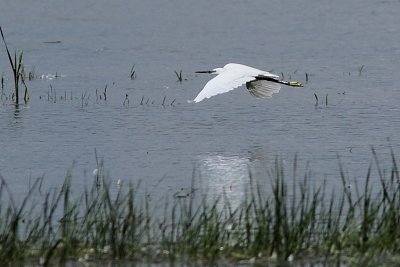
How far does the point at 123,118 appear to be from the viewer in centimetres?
1184

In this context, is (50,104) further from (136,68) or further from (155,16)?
(155,16)

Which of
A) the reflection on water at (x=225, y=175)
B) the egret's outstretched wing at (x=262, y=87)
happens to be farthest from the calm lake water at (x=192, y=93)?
the egret's outstretched wing at (x=262, y=87)

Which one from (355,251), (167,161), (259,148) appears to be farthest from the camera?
(259,148)

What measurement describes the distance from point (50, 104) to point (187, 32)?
624cm

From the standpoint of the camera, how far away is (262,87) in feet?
38.4

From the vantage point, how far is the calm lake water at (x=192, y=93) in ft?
30.9

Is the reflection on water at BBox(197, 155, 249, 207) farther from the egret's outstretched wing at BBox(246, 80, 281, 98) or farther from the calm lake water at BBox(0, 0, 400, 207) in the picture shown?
the egret's outstretched wing at BBox(246, 80, 281, 98)

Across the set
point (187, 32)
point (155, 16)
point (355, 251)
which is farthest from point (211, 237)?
point (155, 16)

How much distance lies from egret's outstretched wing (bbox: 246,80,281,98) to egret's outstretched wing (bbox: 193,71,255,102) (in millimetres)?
784

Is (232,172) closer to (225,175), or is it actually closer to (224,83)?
(225,175)

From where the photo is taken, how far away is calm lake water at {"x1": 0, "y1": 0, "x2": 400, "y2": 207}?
30.9 feet

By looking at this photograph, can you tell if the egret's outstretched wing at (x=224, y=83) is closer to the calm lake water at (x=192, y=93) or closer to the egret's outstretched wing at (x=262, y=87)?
the calm lake water at (x=192, y=93)

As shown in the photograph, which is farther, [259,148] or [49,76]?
[49,76]

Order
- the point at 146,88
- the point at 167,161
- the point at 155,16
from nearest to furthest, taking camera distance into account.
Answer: the point at 167,161 → the point at 146,88 → the point at 155,16
